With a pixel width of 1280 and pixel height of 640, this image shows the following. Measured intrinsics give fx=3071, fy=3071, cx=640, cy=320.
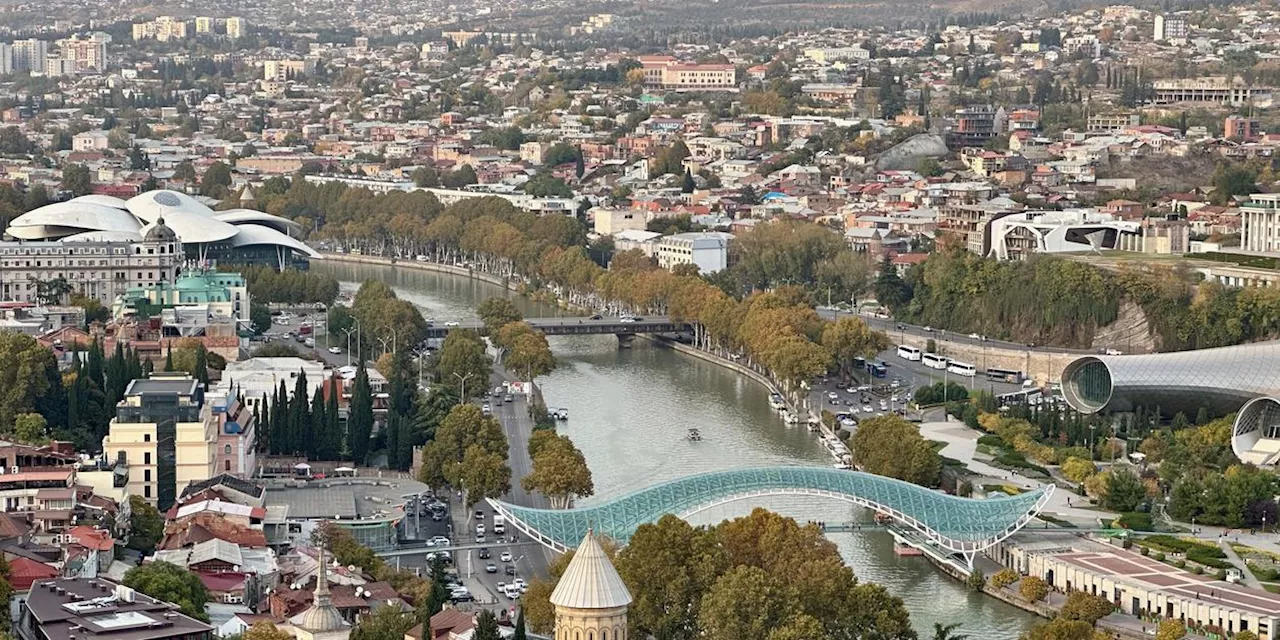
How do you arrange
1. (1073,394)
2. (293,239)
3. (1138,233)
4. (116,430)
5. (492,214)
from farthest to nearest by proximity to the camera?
(492,214) < (293,239) < (1138,233) < (1073,394) < (116,430)

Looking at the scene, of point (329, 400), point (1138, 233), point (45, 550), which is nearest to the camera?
point (45, 550)

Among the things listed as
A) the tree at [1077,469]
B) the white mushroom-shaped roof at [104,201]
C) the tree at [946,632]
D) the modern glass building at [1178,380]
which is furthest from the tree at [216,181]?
the tree at [946,632]

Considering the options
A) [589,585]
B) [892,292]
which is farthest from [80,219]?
[589,585]

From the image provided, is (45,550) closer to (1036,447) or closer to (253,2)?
(1036,447)

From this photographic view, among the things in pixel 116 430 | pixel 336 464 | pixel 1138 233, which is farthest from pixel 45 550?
pixel 1138 233

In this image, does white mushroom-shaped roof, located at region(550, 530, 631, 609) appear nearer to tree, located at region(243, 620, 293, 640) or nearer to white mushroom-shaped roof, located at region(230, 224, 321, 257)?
tree, located at region(243, 620, 293, 640)

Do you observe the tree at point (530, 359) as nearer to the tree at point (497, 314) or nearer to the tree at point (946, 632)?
the tree at point (497, 314)

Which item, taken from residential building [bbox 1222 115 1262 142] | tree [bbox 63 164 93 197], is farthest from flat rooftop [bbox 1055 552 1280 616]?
tree [bbox 63 164 93 197]

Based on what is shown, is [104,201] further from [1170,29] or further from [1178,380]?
[1170,29]
